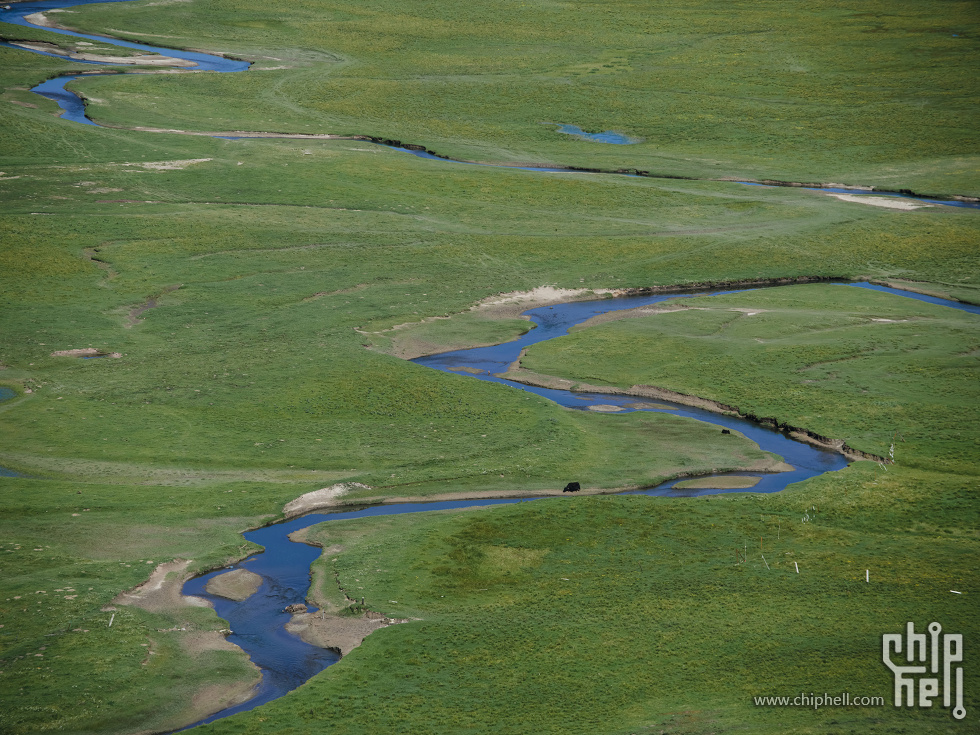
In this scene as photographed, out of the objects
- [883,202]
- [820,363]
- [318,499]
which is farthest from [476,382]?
[883,202]

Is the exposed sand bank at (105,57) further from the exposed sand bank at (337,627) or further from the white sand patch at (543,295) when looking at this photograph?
the exposed sand bank at (337,627)

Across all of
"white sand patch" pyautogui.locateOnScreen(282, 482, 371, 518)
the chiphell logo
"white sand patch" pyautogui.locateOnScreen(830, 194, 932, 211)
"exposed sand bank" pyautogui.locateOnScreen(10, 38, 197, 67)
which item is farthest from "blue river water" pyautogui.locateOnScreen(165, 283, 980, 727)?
"exposed sand bank" pyautogui.locateOnScreen(10, 38, 197, 67)

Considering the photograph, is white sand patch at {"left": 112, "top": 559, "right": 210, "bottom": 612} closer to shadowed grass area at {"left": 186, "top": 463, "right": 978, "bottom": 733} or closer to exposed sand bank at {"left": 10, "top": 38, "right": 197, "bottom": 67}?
shadowed grass area at {"left": 186, "top": 463, "right": 978, "bottom": 733}

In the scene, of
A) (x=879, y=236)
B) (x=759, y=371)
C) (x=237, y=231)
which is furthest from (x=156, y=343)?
(x=879, y=236)

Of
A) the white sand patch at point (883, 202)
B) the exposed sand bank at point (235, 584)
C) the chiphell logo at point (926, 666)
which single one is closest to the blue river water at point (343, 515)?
the exposed sand bank at point (235, 584)

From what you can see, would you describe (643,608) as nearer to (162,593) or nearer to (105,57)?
(162,593)

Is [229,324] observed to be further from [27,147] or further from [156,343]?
[27,147]
